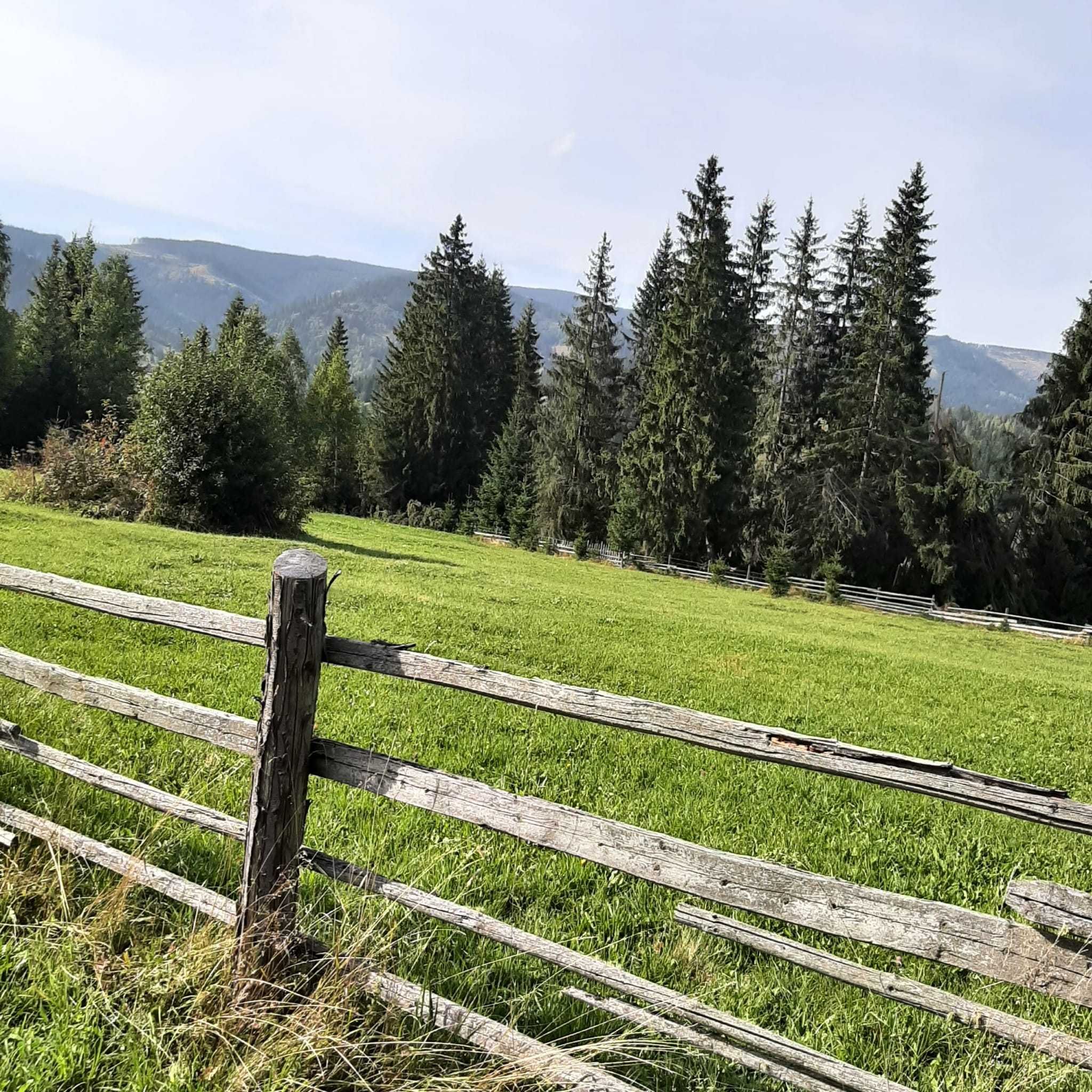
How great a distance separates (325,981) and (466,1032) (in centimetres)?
54

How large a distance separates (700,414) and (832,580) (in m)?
10.7

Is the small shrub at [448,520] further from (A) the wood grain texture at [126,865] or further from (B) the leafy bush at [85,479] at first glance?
(A) the wood grain texture at [126,865]

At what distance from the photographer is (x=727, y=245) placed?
134 feet

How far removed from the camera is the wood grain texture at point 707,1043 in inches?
101

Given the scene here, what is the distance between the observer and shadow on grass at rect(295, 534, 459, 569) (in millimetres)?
22797

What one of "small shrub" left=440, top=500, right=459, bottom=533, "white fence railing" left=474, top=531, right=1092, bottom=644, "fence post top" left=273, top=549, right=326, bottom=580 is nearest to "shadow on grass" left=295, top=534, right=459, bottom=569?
"white fence railing" left=474, top=531, right=1092, bottom=644

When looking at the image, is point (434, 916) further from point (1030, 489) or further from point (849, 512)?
point (1030, 489)

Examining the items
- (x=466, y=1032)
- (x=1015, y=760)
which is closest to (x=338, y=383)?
(x=1015, y=760)

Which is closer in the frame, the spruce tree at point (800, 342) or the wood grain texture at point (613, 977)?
the wood grain texture at point (613, 977)

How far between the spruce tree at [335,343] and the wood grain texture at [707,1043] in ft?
205

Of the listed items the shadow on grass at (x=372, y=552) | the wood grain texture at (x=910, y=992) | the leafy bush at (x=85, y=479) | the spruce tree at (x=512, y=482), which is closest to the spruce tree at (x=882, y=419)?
the spruce tree at (x=512, y=482)

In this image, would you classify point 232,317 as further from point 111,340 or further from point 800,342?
point 800,342

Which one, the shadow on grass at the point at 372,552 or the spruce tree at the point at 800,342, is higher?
the spruce tree at the point at 800,342

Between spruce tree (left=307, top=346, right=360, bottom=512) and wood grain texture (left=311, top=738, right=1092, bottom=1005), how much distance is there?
57.2m
